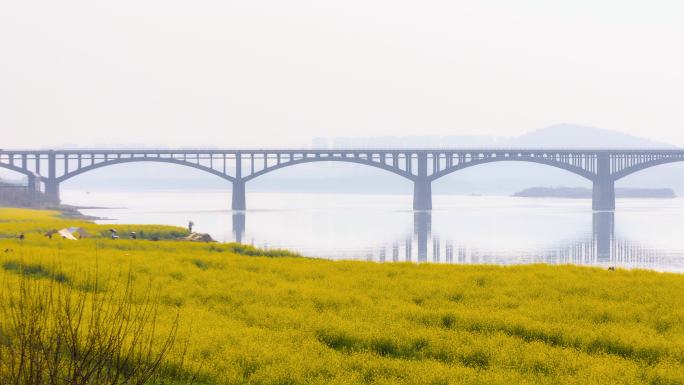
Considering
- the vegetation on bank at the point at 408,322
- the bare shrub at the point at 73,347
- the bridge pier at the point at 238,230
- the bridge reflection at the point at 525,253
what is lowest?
the bridge reflection at the point at 525,253

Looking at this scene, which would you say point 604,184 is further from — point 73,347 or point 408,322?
point 73,347

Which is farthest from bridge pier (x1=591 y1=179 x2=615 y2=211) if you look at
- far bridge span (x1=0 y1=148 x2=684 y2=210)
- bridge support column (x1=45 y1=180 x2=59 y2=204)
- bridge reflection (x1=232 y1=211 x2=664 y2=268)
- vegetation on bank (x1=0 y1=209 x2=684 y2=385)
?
vegetation on bank (x1=0 y1=209 x2=684 y2=385)

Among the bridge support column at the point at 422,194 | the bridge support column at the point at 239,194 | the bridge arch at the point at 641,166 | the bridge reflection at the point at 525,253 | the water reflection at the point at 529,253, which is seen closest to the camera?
the water reflection at the point at 529,253

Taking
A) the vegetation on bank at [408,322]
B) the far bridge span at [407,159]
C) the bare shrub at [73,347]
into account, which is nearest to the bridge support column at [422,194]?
the far bridge span at [407,159]

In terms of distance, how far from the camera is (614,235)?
74.2 meters

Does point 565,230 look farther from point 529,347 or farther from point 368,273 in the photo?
point 529,347

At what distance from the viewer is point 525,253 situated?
179ft

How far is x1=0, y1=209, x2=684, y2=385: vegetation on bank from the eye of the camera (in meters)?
11.6

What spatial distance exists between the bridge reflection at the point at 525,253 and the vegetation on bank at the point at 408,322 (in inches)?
931

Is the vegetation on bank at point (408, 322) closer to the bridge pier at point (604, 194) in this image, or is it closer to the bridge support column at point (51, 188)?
the bridge support column at point (51, 188)

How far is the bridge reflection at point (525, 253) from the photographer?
48594 millimetres

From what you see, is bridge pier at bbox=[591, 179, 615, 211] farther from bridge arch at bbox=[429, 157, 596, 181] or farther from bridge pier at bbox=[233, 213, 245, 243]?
bridge pier at bbox=[233, 213, 245, 243]

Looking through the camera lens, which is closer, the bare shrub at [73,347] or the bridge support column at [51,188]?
the bare shrub at [73,347]

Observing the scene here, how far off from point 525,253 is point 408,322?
41.6 m
